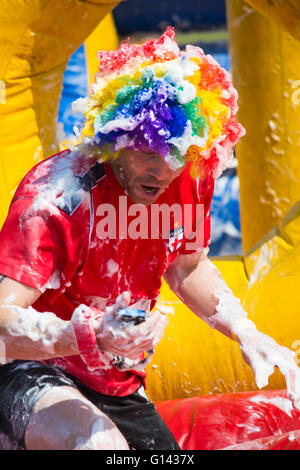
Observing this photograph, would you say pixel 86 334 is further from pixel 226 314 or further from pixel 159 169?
pixel 226 314

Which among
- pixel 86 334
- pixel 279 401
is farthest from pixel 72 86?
pixel 86 334

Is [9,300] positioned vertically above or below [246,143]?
below

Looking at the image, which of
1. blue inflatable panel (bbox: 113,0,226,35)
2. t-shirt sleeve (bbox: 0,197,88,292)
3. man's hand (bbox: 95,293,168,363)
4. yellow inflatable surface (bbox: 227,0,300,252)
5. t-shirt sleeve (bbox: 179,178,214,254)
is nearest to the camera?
A: man's hand (bbox: 95,293,168,363)

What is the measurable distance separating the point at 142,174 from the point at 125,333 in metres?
0.34

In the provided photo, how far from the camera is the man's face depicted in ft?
4.31

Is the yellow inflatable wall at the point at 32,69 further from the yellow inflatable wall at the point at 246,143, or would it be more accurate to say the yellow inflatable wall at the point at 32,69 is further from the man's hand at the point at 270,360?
the man's hand at the point at 270,360

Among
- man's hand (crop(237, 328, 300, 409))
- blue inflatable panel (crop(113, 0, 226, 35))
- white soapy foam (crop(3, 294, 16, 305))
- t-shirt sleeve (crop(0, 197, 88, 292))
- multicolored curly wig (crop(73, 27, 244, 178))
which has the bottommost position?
man's hand (crop(237, 328, 300, 409))

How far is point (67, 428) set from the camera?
1248 mm

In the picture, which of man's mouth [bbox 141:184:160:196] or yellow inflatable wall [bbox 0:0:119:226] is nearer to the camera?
man's mouth [bbox 141:184:160:196]

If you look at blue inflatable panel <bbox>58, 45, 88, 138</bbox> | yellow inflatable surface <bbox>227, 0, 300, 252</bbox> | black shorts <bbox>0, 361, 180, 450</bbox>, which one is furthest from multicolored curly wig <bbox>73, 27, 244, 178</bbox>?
blue inflatable panel <bbox>58, 45, 88, 138</bbox>

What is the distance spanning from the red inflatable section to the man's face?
2.10ft

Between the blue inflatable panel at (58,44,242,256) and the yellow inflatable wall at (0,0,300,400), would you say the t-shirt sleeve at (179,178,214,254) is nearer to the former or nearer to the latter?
the yellow inflatable wall at (0,0,300,400)

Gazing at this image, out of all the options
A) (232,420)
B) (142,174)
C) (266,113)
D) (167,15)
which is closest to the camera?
(142,174)

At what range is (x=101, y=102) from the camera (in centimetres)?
135
